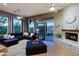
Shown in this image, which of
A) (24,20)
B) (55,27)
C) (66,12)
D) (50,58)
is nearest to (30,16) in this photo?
(24,20)

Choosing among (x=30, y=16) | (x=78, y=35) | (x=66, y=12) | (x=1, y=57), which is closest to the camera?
(x=1, y=57)

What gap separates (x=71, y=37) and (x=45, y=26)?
1.22 meters

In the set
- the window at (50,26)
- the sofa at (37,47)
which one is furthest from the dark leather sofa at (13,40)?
the window at (50,26)

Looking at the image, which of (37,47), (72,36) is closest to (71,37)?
(72,36)

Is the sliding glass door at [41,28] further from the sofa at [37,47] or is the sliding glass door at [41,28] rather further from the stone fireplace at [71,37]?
the stone fireplace at [71,37]

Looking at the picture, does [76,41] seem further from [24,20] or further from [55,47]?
[24,20]

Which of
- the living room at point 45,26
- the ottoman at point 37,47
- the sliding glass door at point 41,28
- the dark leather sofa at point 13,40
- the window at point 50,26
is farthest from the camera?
the dark leather sofa at point 13,40

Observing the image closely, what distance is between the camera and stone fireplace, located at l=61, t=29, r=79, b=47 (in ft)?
13.9

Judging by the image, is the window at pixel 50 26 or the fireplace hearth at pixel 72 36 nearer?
the window at pixel 50 26

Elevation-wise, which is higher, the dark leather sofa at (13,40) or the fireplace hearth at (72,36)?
the fireplace hearth at (72,36)

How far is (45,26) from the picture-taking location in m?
4.09

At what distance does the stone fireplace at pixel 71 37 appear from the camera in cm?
425

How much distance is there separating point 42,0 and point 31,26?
1.38m

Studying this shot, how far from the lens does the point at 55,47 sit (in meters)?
4.33
